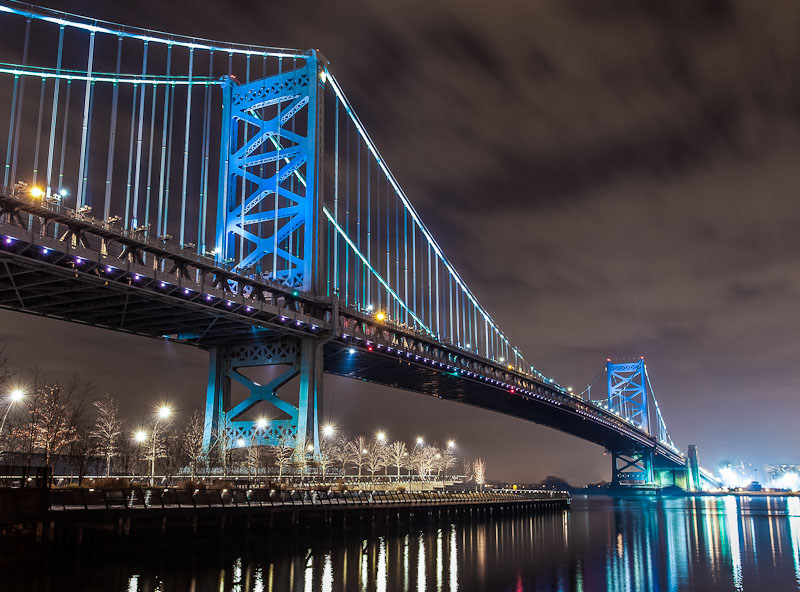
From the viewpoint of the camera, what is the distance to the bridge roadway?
37.1 m

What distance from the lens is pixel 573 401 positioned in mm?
115188

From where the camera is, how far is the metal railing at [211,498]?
3014cm

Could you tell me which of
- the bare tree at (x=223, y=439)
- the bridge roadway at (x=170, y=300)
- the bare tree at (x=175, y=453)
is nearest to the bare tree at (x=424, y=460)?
the bridge roadway at (x=170, y=300)

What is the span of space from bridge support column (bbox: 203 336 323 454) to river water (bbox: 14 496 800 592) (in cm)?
959

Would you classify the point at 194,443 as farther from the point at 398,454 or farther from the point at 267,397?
the point at 398,454

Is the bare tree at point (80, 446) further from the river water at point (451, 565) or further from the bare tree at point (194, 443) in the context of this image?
the river water at point (451, 565)

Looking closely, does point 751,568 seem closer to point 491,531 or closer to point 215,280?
point 491,531

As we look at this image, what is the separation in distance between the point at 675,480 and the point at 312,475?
129 metres

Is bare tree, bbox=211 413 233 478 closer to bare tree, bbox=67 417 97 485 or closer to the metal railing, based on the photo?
bare tree, bbox=67 417 97 485

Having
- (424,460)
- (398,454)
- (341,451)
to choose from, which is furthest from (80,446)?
(424,460)

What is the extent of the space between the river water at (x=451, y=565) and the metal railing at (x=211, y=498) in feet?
6.65

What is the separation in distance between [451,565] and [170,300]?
21.2 metres

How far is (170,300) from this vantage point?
4450 cm

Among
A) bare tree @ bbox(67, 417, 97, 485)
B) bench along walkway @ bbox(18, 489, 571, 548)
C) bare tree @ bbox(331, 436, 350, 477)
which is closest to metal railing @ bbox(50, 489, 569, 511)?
bench along walkway @ bbox(18, 489, 571, 548)
